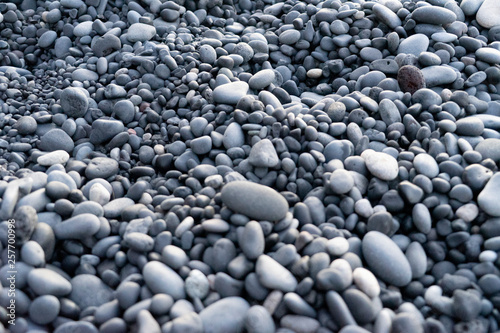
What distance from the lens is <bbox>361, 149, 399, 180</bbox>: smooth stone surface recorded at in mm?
1532

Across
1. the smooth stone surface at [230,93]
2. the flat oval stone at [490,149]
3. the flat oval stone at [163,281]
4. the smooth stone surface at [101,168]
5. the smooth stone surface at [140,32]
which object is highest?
the flat oval stone at [490,149]

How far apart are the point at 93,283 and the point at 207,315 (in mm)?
368

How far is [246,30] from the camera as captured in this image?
2369 mm

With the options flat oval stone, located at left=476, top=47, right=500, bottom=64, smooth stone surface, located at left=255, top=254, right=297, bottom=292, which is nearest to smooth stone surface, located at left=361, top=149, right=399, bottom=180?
smooth stone surface, located at left=255, top=254, right=297, bottom=292

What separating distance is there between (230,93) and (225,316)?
3.03ft

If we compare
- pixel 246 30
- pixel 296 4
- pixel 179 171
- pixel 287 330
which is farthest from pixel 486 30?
pixel 287 330

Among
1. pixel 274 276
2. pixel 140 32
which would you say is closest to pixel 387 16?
pixel 140 32

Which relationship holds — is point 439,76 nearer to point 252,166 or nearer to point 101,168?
point 252,166

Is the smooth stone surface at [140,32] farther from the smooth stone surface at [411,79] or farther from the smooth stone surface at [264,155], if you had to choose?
the smooth stone surface at [411,79]

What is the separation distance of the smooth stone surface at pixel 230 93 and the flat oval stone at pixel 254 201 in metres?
0.50

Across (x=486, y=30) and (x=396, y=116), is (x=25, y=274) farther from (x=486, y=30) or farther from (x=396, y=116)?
(x=486, y=30)

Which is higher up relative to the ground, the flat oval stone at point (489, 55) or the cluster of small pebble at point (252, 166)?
the flat oval stone at point (489, 55)

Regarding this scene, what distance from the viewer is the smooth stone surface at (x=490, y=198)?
1.41 m

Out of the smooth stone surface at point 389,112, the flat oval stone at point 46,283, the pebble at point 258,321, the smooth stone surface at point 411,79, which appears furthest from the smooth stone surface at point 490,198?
the flat oval stone at point 46,283
